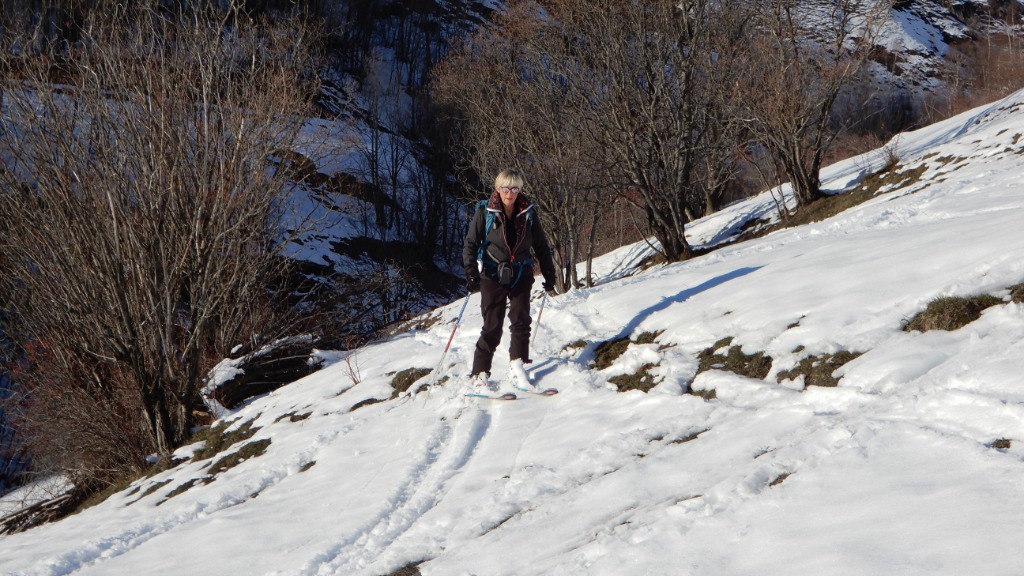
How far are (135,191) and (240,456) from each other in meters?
4.56

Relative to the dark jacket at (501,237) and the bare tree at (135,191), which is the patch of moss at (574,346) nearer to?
the dark jacket at (501,237)

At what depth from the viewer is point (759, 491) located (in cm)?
341

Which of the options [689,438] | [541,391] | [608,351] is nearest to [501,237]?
[541,391]

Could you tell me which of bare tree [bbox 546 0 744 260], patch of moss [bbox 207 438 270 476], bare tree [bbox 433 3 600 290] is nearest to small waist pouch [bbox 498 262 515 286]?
patch of moss [bbox 207 438 270 476]

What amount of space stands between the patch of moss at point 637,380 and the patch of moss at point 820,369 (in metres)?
1.15

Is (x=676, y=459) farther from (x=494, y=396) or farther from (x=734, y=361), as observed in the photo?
(x=494, y=396)

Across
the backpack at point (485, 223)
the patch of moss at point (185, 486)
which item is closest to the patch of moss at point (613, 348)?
the backpack at point (485, 223)

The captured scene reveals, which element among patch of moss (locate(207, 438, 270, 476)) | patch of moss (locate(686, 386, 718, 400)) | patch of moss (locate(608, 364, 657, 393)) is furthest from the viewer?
patch of moss (locate(207, 438, 270, 476))

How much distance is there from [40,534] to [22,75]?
7.00 m

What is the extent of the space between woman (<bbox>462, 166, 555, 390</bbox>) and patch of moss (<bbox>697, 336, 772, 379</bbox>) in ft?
5.40

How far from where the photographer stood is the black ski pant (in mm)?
6531

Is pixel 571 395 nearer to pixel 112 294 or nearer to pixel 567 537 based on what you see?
pixel 567 537

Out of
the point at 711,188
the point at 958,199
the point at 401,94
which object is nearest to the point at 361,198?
the point at 401,94

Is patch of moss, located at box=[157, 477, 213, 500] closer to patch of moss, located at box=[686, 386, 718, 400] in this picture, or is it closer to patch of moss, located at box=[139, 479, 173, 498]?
patch of moss, located at box=[139, 479, 173, 498]
